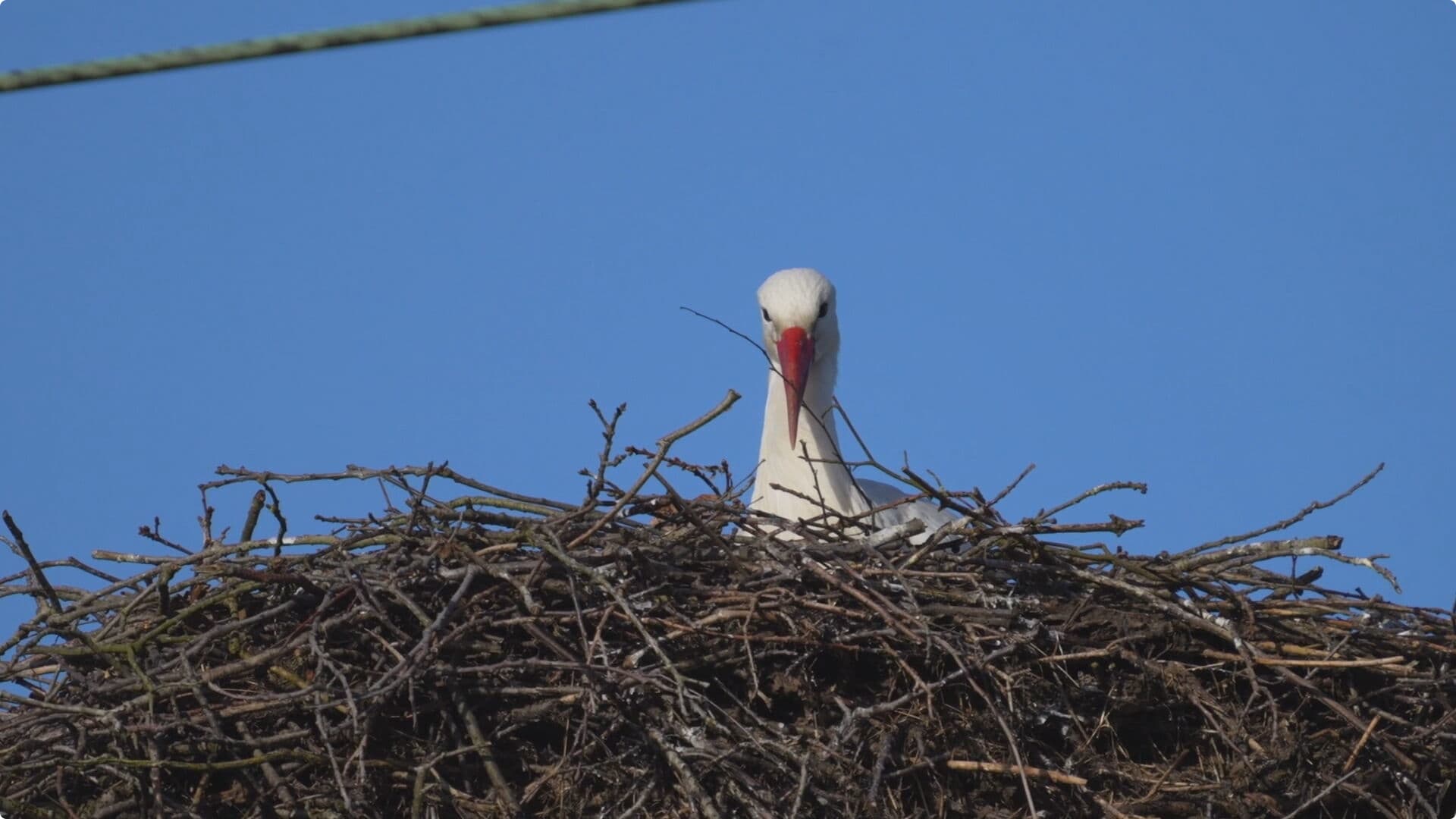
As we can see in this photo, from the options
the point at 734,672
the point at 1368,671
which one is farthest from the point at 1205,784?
the point at 734,672

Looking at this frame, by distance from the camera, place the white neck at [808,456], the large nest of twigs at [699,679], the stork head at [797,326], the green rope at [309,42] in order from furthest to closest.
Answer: the stork head at [797,326], the white neck at [808,456], the large nest of twigs at [699,679], the green rope at [309,42]

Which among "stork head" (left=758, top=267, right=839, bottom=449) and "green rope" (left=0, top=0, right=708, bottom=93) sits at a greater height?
"stork head" (left=758, top=267, right=839, bottom=449)

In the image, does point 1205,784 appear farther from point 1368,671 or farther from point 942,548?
point 942,548

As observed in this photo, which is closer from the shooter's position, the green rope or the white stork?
the green rope

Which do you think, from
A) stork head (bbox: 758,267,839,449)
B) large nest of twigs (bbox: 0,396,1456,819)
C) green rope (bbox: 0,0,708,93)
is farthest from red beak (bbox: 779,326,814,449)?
green rope (bbox: 0,0,708,93)

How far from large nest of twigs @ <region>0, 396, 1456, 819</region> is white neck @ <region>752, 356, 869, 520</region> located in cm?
90

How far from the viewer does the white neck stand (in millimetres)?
4820

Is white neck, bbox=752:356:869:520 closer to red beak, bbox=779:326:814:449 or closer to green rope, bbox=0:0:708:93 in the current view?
red beak, bbox=779:326:814:449

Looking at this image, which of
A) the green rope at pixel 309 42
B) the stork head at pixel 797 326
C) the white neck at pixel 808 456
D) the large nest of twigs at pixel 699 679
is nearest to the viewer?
the green rope at pixel 309 42

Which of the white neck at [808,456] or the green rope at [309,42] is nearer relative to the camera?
the green rope at [309,42]

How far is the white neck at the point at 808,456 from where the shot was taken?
482 cm

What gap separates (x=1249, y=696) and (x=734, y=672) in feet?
3.74

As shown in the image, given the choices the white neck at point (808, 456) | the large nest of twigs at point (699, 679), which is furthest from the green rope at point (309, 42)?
the white neck at point (808, 456)

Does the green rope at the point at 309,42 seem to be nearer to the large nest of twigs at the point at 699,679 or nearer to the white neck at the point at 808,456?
the large nest of twigs at the point at 699,679
